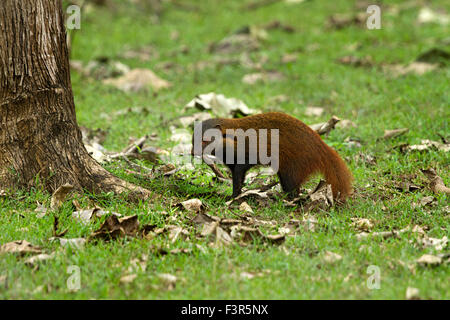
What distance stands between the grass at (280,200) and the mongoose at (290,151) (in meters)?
0.25

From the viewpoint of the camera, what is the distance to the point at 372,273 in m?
3.42

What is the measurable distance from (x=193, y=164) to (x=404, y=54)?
5.45 metres

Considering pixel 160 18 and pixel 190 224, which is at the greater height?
pixel 160 18

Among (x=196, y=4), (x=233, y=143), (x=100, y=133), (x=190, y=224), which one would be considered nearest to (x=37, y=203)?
(x=190, y=224)

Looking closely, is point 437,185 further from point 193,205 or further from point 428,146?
point 193,205

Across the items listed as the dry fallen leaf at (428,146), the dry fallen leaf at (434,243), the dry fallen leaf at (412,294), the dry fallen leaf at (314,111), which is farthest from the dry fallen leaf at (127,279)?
the dry fallen leaf at (314,111)

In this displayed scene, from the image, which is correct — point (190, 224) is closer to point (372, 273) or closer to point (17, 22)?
point (372, 273)

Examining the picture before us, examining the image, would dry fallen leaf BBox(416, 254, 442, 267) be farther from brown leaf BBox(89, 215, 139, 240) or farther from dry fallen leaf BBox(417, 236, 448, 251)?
brown leaf BBox(89, 215, 139, 240)

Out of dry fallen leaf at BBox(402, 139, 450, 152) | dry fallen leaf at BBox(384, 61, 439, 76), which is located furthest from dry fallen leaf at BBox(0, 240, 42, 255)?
dry fallen leaf at BBox(384, 61, 439, 76)

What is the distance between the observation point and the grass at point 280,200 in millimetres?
3316

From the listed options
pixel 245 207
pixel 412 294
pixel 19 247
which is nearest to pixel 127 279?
pixel 19 247

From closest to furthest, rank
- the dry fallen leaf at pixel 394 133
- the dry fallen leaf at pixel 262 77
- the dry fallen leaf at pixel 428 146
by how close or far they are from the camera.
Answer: the dry fallen leaf at pixel 428 146 → the dry fallen leaf at pixel 394 133 → the dry fallen leaf at pixel 262 77

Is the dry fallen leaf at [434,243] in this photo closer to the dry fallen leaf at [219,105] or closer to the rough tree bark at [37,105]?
the rough tree bark at [37,105]

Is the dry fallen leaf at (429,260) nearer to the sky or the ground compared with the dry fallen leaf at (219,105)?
nearer to the ground
